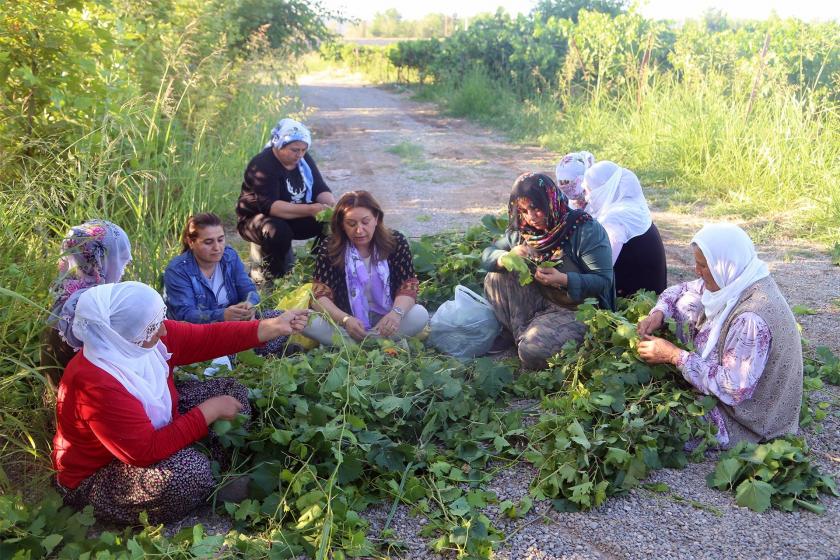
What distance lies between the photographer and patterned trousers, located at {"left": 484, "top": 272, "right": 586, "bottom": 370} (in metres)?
4.12

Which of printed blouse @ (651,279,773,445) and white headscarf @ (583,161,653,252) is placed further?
white headscarf @ (583,161,653,252)

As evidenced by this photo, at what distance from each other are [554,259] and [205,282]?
1.94m

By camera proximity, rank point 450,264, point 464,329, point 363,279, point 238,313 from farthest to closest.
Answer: point 450,264 < point 464,329 < point 363,279 < point 238,313

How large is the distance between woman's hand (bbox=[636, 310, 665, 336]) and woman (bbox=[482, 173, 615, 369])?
0.43 metres

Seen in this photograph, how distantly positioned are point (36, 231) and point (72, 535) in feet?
5.48

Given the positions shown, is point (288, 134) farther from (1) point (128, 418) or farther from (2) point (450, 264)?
(1) point (128, 418)

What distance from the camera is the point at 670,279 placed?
5.86 metres

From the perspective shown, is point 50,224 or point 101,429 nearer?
point 101,429

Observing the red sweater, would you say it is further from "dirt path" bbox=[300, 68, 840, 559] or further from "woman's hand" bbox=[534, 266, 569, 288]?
"woman's hand" bbox=[534, 266, 569, 288]

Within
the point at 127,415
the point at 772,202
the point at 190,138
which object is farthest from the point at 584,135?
the point at 127,415

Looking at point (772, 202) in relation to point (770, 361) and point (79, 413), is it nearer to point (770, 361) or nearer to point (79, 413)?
point (770, 361)

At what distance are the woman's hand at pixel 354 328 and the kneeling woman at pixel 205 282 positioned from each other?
0.39 m

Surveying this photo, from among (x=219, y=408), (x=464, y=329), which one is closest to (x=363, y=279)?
(x=464, y=329)

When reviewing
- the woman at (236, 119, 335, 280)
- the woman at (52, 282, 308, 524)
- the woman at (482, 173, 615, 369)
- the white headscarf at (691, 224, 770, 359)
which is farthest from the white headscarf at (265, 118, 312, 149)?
the white headscarf at (691, 224, 770, 359)
